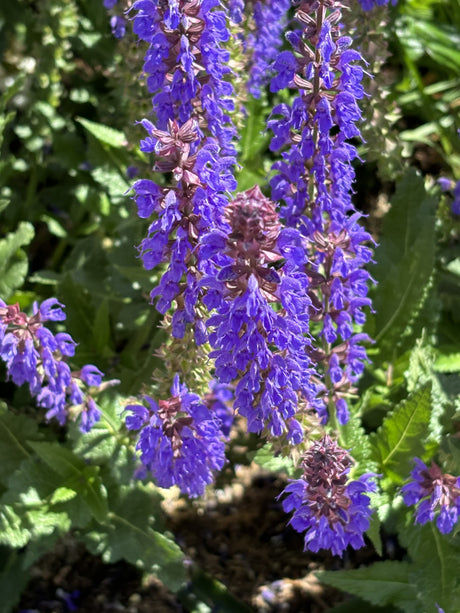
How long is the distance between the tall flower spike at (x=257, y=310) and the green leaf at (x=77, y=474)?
1.12 m

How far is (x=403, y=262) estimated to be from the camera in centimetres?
355

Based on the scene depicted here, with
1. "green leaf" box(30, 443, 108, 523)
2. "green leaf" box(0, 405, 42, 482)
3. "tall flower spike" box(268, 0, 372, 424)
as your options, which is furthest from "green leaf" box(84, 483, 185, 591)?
"tall flower spike" box(268, 0, 372, 424)

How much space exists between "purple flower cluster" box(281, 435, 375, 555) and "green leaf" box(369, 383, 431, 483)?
0.44 meters

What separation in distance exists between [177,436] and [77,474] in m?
0.87

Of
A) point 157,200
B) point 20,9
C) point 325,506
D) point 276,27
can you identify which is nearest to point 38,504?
point 325,506

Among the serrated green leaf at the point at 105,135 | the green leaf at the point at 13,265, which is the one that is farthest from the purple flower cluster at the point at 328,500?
the serrated green leaf at the point at 105,135

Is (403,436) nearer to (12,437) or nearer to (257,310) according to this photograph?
(257,310)

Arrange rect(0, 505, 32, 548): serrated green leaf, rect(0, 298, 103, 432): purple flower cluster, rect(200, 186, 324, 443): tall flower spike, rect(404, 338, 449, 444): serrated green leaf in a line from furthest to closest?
rect(404, 338, 449, 444): serrated green leaf < rect(0, 505, 32, 548): serrated green leaf < rect(0, 298, 103, 432): purple flower cluster < rect(200, 186, 324, 443): tall flower spike

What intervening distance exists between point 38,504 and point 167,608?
911 millimetres

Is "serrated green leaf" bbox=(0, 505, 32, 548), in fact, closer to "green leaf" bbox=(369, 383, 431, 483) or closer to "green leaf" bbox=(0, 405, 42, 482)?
"green leaf" bbox=(0, 405, 42, 482)

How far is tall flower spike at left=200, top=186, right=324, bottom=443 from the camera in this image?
75.5 inches

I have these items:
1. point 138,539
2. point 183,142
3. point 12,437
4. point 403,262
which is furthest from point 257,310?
point 12,437

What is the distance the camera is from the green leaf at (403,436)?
2857 millimetres

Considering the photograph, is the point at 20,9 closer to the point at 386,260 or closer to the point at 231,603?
the point at 386,260
